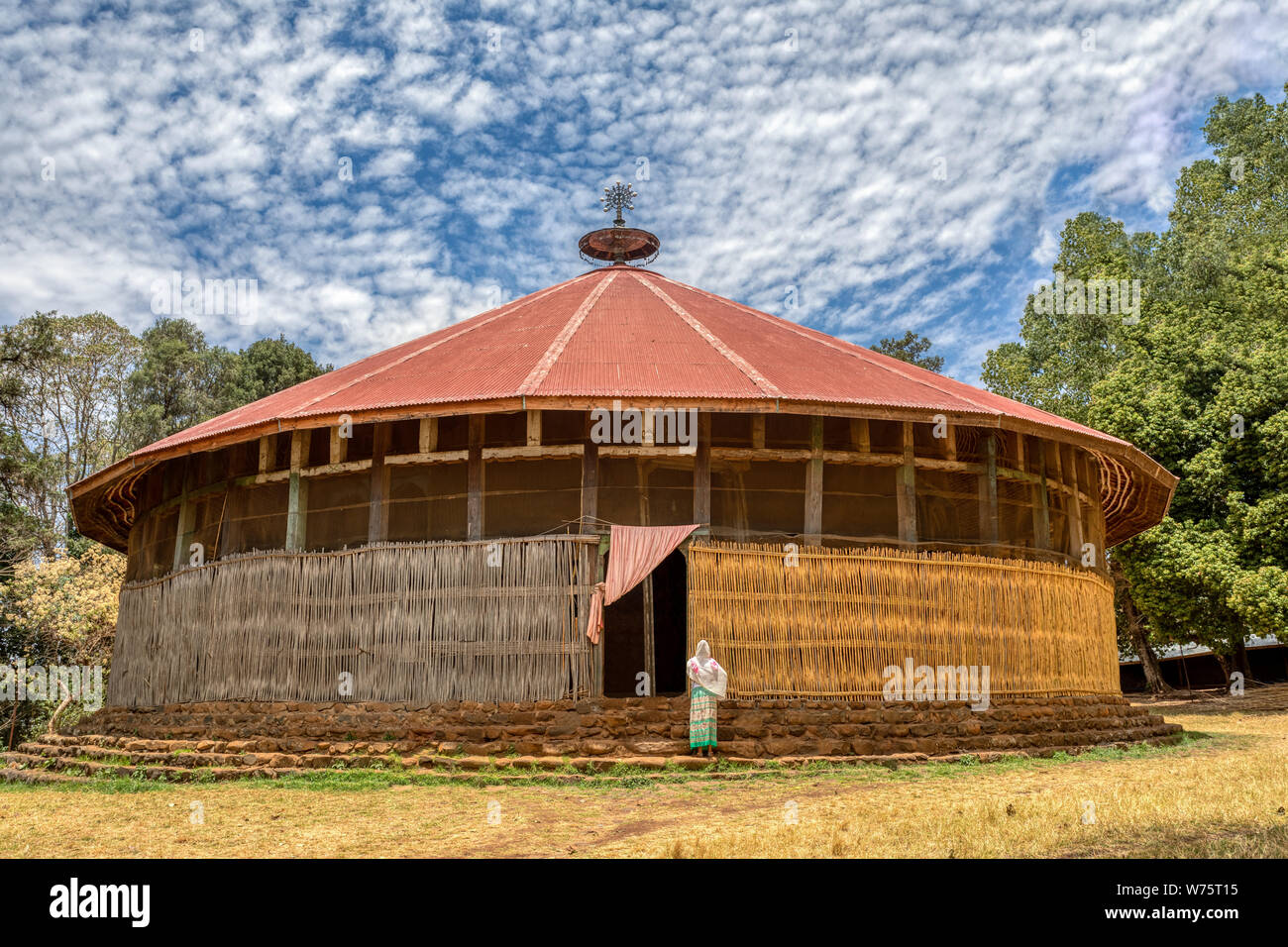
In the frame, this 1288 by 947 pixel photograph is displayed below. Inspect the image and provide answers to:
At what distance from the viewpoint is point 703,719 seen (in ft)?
36.2

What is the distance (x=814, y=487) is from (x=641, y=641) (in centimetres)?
503

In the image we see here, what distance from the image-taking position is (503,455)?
13.3 meters

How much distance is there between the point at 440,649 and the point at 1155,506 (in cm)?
1431

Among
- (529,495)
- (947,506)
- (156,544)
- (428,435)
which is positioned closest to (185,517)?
(156,544)

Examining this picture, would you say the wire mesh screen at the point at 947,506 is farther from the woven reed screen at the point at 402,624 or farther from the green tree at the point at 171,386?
the green tree at the point at 171,386

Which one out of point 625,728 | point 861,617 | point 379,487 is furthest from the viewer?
point 379,487

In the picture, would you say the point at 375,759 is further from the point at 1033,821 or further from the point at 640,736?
the point at 1033,821

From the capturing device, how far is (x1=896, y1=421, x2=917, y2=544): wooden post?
13.4 meters

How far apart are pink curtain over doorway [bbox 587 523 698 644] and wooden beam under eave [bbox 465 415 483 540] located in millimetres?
1843

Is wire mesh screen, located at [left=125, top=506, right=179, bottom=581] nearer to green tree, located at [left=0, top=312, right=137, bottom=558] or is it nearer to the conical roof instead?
the conical roof

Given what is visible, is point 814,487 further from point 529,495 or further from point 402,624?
point 402,624

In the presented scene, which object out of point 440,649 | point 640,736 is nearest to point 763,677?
point 640,736

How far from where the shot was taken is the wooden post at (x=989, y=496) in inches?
548

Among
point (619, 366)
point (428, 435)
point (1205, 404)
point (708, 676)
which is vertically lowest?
point (708, 676)
